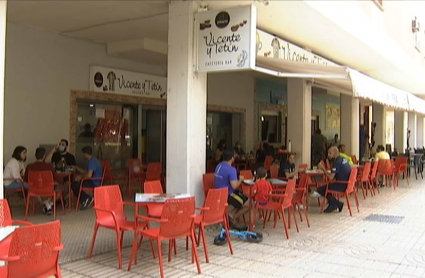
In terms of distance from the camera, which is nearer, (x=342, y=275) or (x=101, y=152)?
(x=342, y=275)

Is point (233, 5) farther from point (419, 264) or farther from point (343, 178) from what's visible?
point (419, 264)

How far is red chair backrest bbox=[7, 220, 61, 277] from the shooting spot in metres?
2.94

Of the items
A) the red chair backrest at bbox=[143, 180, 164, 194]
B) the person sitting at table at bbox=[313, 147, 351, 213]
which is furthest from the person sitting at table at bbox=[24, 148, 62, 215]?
the person sitting at table at bbox=[313, 147, 351, 213]

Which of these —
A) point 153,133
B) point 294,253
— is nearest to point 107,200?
point 294,253

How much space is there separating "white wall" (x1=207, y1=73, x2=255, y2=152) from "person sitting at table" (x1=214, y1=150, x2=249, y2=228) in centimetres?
707

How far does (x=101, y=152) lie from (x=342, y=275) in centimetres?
724

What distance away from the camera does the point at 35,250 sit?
304cm

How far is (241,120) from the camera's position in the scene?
15.1 meters

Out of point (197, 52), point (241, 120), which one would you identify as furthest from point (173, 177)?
point (241, 120)

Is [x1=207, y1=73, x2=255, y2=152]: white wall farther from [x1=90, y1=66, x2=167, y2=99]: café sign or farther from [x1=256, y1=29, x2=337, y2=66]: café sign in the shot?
[x1=256, y1=29, x2=337, y2=66]: café sign

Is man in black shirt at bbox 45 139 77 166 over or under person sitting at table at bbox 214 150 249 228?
over

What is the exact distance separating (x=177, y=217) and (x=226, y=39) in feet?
9.79

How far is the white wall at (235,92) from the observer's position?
13594 mm

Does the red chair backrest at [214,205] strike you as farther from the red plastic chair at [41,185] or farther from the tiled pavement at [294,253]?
the red plastic chair at [41,185]
